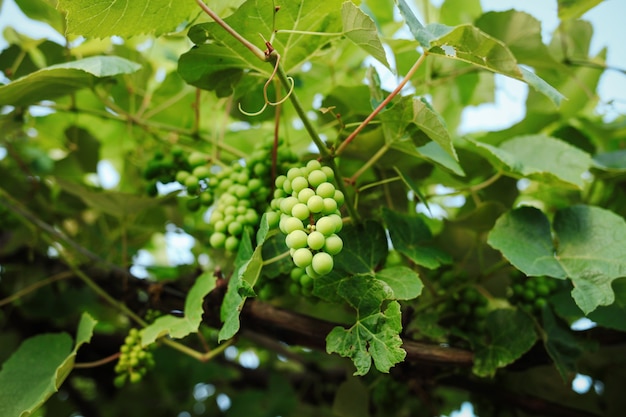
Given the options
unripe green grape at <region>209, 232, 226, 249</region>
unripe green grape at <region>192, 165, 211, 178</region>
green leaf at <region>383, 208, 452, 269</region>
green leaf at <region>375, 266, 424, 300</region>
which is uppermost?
unripe green grape at <region>192, 165, 211, 178</region>

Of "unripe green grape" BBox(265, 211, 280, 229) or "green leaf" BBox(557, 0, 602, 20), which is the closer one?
"unripe green grape" BBox(265, 211, 280, 229)

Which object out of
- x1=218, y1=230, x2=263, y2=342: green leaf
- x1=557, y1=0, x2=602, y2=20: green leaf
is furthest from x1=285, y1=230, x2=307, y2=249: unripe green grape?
x1=557, y1=0, x2=602, y2=20: green leaf

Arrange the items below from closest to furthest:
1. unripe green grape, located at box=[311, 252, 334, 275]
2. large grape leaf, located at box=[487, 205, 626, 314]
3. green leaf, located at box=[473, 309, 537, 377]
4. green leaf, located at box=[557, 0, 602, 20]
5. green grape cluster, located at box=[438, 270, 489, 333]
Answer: unripe green grape, located at box=[311, 252, 334, 275], large grape leaf, located at box=[487, 205, 626, 314], green leaf, located at box=[473, 309, 537, 377], green grape cluster, located at box=[438, 270, 489, 333], green leaf, located at box=[557, 0, 602, 20]

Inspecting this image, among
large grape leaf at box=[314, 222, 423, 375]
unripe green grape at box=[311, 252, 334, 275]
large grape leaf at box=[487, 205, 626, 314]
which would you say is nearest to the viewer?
unripe green grape at box=[311, 252, 334, 275]

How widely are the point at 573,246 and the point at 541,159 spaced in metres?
0.24

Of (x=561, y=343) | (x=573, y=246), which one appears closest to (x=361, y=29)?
(x=573, y=246)

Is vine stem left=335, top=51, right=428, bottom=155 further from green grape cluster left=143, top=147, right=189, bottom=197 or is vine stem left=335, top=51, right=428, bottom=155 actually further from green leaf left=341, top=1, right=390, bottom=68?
green grape cluster left=143, top=147, right=189, bottom=197

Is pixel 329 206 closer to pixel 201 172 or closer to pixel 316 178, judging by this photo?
→ pixel 316 178

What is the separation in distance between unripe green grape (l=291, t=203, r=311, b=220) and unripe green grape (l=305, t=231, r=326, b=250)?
→ 0.04 m

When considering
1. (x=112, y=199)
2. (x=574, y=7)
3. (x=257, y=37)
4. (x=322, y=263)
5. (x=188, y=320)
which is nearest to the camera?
(x=322, y=263)

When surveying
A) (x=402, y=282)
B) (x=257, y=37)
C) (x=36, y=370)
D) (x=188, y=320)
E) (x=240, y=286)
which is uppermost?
(x=257, y=37)

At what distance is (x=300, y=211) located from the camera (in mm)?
764

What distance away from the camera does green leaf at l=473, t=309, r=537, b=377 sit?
1091 millimetres

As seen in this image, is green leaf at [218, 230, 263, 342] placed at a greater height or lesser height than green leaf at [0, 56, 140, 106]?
lesser
